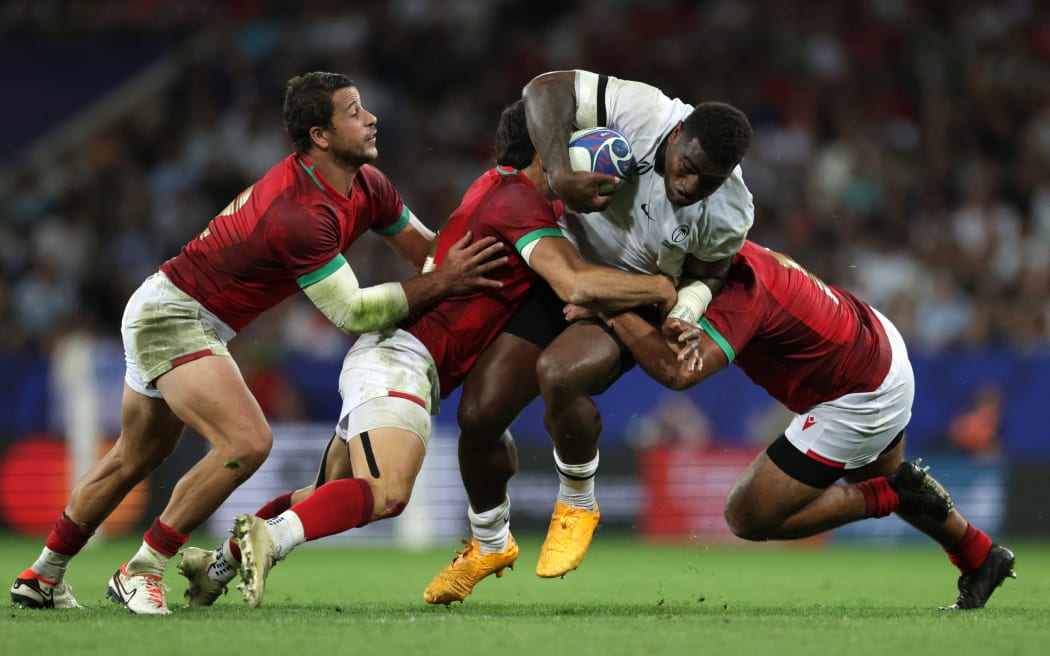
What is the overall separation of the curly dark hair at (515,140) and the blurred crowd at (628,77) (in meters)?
7.37

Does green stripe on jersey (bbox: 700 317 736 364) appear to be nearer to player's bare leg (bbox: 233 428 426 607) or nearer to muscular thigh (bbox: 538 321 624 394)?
muscular thigh (bbox: 538 321 624 394)

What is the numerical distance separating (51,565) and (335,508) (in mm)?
1908

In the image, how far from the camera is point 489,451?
7.62 meters

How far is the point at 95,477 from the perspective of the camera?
768 centimetres

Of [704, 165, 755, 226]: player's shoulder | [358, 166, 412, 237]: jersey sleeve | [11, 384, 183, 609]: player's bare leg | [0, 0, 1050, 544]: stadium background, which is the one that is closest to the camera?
[704, 165, 755, 226]: player's shoulder

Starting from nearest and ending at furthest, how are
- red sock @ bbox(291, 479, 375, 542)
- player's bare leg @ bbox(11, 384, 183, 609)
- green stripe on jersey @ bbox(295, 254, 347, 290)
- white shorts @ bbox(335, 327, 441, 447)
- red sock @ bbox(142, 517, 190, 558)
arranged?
red sock @ bbox(291, 479, 375, 542) < white shorts @ bbox(335, 327, 441, 447) < green stripe on jersey @ bbox(295, 254, 347, 290) < red sock @ bbox(142, 517, 190, 558) < player's bare leg @ bbox(11, 384, 183, 609)

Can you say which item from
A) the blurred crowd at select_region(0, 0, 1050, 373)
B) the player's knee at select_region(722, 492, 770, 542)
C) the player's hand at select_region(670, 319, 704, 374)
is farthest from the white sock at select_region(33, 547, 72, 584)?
the blurred crowd at select_region(0, 0, 1050, 373)

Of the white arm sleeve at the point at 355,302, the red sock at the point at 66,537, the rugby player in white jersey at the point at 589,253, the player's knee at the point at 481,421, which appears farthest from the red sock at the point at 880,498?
the red sock at the point at 66,537

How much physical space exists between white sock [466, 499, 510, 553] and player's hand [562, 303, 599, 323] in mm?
1112

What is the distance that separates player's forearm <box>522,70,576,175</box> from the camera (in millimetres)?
6941

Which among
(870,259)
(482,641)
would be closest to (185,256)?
(482,641)

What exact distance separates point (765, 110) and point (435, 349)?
35.1 feet

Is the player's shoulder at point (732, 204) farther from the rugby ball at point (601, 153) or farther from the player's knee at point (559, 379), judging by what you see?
the player's knee at point (559, 379)

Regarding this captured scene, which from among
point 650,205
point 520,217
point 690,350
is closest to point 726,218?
point 650,205
